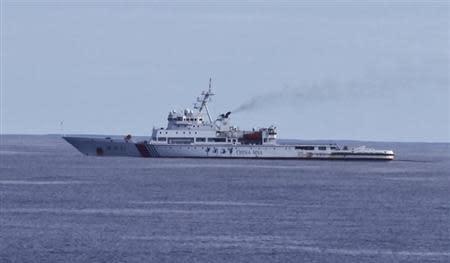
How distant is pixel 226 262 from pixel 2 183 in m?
69.0

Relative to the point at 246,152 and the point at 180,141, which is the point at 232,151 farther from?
the point at 180,141

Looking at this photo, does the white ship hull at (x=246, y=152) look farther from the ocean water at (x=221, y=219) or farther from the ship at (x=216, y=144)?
the ocean water at (x=221, y=219)

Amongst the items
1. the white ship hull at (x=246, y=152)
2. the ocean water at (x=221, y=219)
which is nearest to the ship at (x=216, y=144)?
the white ship hull at (x=246, y=152)

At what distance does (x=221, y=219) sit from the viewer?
8381 cm

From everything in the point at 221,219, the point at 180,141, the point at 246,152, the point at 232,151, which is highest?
the point at 180,141

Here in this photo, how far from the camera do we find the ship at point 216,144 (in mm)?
182875

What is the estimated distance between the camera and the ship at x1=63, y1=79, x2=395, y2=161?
183m

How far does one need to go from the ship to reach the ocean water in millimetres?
38178

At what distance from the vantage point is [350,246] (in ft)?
228

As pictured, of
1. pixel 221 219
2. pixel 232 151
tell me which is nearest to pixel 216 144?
pixel 232 151

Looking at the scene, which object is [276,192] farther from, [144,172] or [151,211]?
[144,172]

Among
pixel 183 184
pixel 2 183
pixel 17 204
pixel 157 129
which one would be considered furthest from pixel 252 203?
pixel 157 129

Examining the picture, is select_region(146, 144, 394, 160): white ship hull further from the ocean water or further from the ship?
the ocean water

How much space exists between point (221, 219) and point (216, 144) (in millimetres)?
100017
